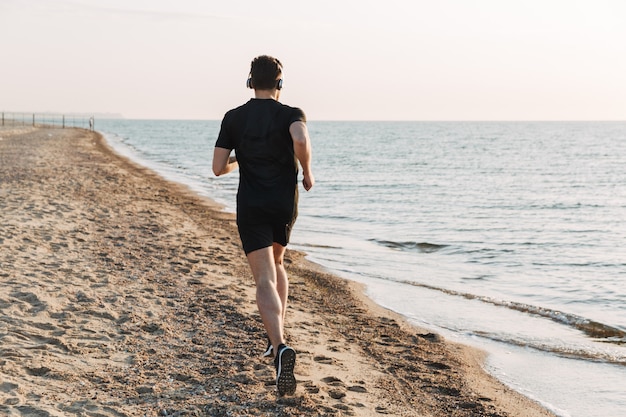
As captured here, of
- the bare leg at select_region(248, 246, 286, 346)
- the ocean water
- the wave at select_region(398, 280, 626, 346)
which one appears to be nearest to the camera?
the bare leg at select_region(248, 246, 286, 346)

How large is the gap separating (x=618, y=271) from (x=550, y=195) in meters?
14.9

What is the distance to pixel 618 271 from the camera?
11055 mm

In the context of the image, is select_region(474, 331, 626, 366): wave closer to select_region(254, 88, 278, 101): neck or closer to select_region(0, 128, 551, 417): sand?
select_region(0, 128, 551, 417): sand

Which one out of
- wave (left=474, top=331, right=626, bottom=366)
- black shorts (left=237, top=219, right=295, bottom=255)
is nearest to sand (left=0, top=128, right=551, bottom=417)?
wave (left=474, top=331, right=626, bottom=366)

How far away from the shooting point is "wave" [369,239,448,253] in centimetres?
1280

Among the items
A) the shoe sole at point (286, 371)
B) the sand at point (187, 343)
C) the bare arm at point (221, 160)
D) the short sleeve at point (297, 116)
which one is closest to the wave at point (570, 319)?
the sand at point (187, 343)

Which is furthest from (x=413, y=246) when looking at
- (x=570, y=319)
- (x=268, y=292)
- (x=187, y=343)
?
(x=268, y=292)

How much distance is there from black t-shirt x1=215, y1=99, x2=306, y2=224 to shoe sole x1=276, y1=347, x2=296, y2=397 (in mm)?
826

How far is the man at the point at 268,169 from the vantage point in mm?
4090

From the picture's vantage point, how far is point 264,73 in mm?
4156

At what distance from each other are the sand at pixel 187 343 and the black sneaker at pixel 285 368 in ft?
0.42

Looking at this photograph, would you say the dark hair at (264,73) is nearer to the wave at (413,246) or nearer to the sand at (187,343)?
the sand at (187,343)

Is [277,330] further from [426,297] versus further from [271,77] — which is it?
[426,297]

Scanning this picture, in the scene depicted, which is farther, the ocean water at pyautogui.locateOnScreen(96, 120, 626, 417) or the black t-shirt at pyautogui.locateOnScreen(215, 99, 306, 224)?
the ocean water at pyautogui.locateOnScreen(96, 120, 626, 417)
